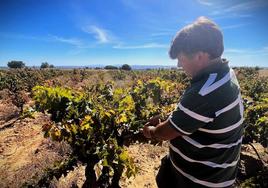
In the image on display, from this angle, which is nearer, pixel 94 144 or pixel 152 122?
pixel 152 122

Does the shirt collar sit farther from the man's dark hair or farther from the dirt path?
the dirt path

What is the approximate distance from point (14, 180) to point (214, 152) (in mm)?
4720

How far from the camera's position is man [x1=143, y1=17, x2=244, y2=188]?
1634mm

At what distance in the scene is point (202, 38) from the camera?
5.51 feet

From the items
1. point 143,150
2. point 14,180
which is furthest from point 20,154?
point 143,150

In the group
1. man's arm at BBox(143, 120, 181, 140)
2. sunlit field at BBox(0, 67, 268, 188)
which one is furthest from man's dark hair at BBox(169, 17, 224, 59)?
sunlit field at BBox(0, 67, 268, 188)

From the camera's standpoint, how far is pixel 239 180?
4.98 meters

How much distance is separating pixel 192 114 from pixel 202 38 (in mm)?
519

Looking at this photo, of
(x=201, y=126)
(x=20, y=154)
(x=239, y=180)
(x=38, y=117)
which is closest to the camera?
(x=201, y=126)

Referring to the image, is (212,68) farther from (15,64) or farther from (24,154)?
(15,64)

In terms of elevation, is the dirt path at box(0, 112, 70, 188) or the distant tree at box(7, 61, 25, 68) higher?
the distant tree at box(7, 61, 25, 68)

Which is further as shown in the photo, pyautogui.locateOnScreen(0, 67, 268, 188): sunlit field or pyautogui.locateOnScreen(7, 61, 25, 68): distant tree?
pyautogui.locateOnScreen(7, 61, 25, 68): distant tree

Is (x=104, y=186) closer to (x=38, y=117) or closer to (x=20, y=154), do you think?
(x=20, y=154)

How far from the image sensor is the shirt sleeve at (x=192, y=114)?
161 centimetres
